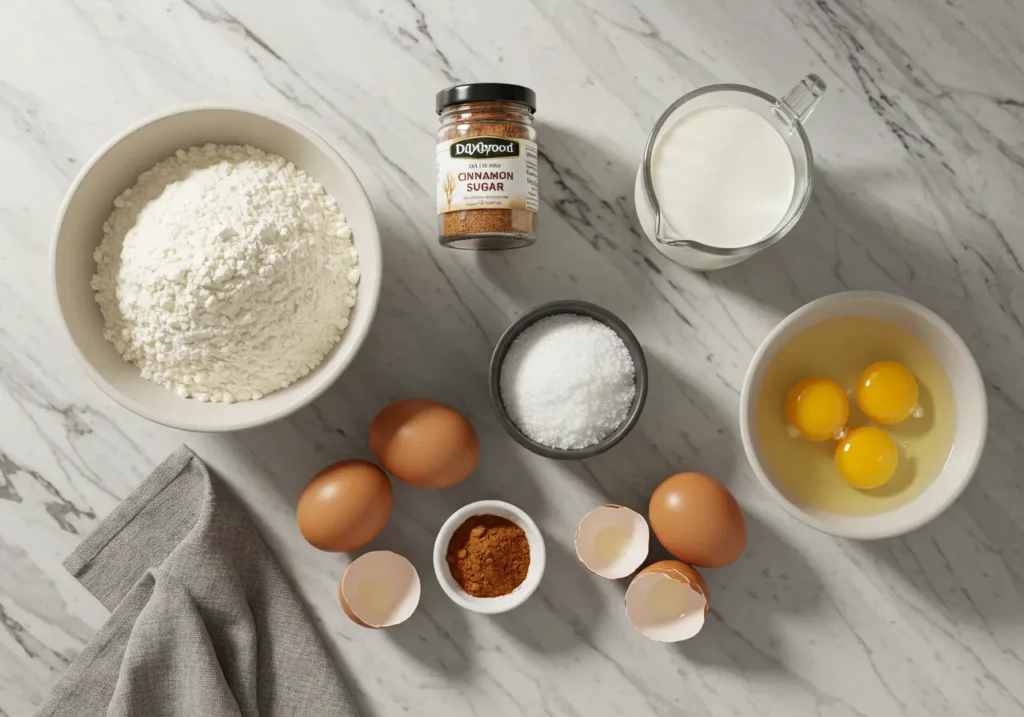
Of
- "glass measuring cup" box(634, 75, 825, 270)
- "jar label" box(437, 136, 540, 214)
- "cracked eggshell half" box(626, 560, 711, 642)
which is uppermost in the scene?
"jar label" box(437, 136, 540, 214)

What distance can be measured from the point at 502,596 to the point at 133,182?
71 cm

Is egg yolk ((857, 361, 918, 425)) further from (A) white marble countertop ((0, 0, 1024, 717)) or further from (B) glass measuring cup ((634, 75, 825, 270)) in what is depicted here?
(B) glass measuring cup ((634, 75, 825, 270))

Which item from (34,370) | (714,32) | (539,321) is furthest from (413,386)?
(714,32)

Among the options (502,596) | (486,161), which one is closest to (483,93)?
(486,161)

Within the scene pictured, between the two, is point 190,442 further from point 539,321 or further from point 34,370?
point 539,321

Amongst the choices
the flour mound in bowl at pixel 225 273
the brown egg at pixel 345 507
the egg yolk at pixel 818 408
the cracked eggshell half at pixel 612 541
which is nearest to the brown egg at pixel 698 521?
the cracked eggshell half at pixel 612 541

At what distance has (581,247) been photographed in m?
0.98

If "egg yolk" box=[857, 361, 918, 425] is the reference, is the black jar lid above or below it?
above

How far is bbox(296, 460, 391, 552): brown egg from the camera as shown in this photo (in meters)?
0.89

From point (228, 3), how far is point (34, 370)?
1.90ft

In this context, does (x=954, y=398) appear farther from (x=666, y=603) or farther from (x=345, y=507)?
(x=345, y=507)

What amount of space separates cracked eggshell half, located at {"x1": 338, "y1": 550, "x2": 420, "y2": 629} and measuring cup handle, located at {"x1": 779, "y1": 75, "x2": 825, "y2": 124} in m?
0.78

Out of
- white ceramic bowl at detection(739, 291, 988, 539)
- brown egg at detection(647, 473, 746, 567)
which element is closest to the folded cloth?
brown egg at detection(647, 473, 746, 567)

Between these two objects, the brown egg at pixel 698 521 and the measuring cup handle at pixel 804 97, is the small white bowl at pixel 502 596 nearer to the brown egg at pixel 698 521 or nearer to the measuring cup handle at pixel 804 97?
the brown egg at pixel 698 521
